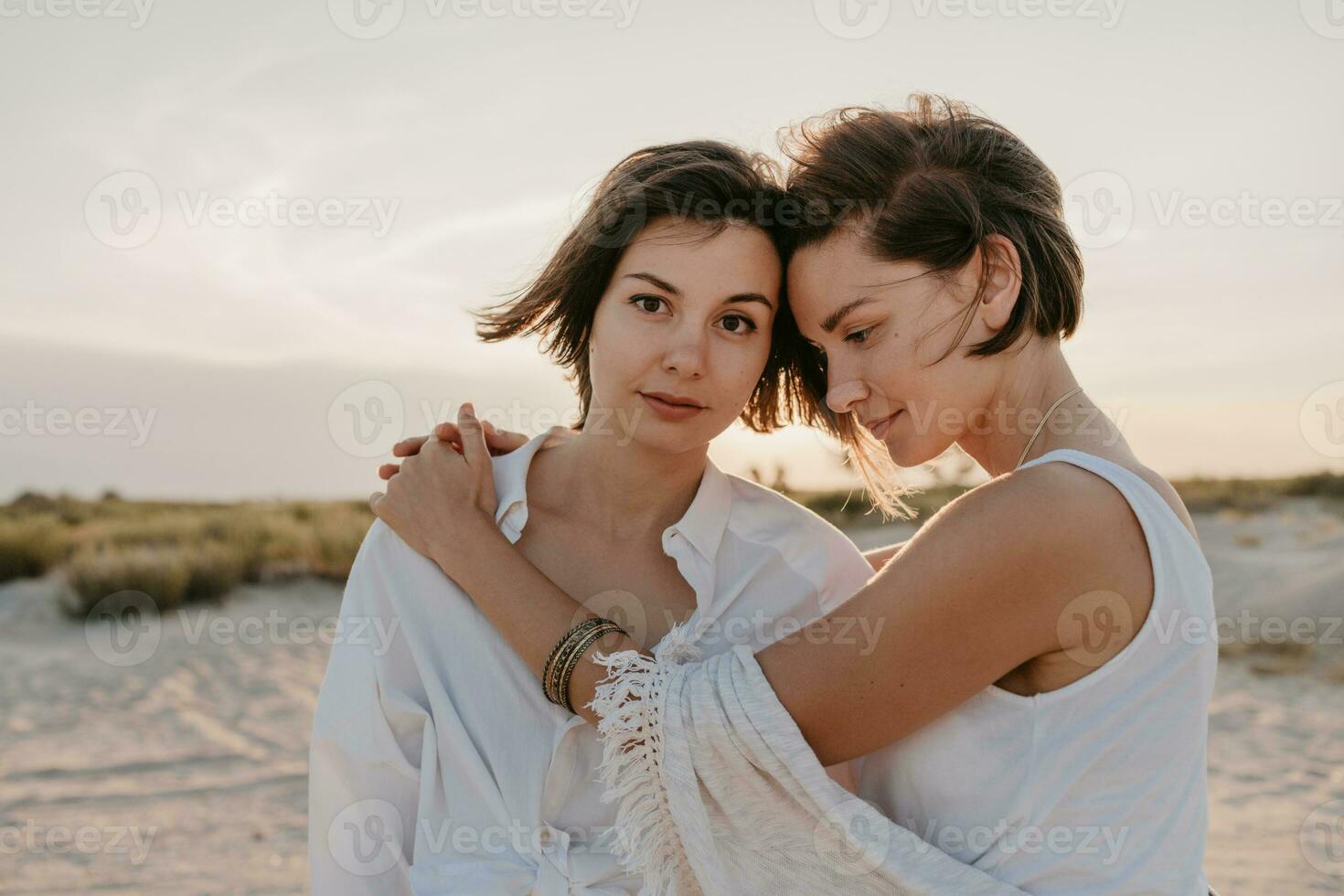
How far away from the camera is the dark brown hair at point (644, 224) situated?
2.85m

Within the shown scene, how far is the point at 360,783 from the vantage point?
2.76 metres

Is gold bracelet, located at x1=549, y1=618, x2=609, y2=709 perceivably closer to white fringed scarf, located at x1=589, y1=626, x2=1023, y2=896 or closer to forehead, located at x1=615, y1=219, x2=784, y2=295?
white fringed scarf, located at x1=589, y1=626, x2=1023, y2=896

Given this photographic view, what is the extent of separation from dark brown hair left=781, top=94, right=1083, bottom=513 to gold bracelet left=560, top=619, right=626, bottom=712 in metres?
1.04

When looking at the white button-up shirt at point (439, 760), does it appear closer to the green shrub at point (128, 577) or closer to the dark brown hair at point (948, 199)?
the dark brown hair at point (948, 199)

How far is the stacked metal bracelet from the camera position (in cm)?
254

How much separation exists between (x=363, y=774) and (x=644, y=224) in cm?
154

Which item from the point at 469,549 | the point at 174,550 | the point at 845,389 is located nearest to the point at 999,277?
the point at 845,389

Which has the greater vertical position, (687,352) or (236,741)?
(687,352)

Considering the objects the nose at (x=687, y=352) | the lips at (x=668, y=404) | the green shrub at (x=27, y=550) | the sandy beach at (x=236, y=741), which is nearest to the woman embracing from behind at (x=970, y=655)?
the nose at (x=687, y=352)

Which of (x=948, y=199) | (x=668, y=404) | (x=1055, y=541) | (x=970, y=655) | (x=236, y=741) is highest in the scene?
(x=948, y=199)

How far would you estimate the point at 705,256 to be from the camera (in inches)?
109

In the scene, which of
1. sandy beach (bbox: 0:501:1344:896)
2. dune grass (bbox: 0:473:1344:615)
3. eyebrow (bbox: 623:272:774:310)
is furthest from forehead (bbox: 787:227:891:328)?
dune grass (bbox: 0:473:1344:615)

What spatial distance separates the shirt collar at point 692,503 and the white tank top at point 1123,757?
0.97 m

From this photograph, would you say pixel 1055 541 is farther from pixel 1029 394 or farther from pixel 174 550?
pixel 174 550
